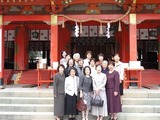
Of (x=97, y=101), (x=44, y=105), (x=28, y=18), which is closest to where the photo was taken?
(x=97, y=101)

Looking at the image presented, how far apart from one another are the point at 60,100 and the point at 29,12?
18.7 ft

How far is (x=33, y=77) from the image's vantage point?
46.4 ft

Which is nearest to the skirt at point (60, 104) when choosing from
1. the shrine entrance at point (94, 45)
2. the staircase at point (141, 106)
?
the staircase at point (141, 106)

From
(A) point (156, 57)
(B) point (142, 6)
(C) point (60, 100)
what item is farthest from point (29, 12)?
(A) point (156, 57)

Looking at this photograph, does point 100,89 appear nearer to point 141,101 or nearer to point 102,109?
point 102,109

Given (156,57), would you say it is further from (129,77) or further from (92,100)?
(92,100)

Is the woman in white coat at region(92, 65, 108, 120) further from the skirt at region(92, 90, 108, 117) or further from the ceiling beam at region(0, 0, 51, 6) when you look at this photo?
the ceiling beam at region(0, 0, 51, 6)

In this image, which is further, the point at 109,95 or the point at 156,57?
the point at 156,57

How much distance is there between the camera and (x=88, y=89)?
7863 mm

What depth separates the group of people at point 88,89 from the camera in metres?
7.79

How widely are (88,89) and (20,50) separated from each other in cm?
802

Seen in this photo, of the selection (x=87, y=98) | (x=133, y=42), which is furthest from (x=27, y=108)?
(x=133, y=42)

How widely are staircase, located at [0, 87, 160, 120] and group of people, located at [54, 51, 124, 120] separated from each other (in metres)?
0.54

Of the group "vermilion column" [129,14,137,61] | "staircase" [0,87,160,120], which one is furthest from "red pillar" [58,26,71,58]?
"staircase" [0,87,160,120]
